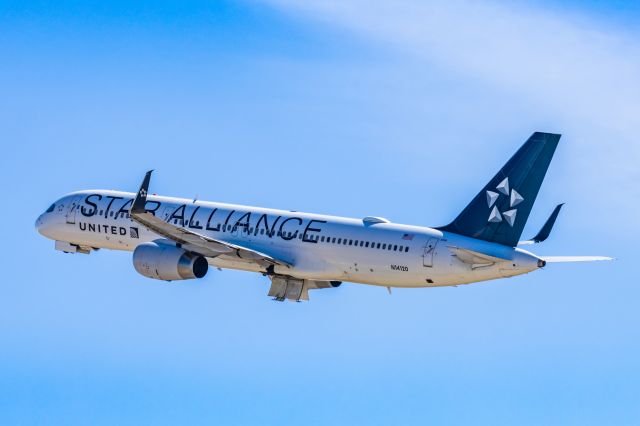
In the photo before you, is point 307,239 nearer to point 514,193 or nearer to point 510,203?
point 510,203

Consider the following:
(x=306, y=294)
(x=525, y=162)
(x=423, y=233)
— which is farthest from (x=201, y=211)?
(x=525, y=162)

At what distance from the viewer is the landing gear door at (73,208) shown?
3383 inches

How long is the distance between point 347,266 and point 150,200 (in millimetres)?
13480

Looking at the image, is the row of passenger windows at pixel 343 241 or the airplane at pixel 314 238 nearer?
the airplane at pixel 314 238

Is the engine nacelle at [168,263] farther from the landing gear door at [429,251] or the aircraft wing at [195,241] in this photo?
the landing gear door at [429,251]

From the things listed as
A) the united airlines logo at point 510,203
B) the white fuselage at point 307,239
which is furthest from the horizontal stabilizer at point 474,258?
the united airlines logo at point 510,203

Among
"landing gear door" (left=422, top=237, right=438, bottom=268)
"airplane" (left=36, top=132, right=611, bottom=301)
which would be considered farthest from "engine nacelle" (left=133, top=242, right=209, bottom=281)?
"landing gear door" (left=422, top=237, right=438, bottom=268)

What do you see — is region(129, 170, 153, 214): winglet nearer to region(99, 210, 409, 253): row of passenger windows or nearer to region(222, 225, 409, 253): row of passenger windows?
region(99, 210, 409, 253): row of passenger windows

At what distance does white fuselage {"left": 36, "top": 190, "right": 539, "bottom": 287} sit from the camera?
2874 inches

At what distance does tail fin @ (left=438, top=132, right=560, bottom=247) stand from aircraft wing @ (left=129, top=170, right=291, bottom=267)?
1114 centimetres

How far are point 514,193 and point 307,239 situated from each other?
37.2 ft

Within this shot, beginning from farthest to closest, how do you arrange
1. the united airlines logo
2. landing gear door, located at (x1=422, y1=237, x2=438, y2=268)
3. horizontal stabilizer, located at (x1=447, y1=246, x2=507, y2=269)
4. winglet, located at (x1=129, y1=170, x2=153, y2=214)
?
winglet, located at (x1=129, y1=170, x2=153, y2=214)
landing gear door, located at (x1=422, y1=237, x2=438, y2=268)
the united airlines logo
horizontal stabilizer, located at (x1=447, y1=246, x2=507, y2=269)

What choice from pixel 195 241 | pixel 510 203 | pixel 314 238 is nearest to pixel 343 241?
pixel 314 238

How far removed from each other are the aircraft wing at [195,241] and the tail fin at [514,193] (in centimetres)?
1114
